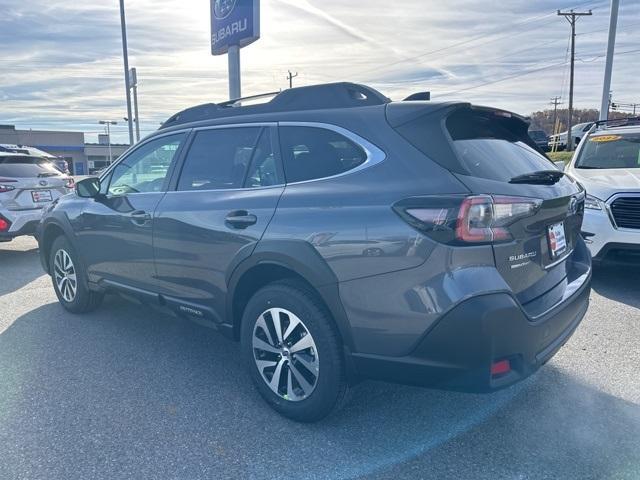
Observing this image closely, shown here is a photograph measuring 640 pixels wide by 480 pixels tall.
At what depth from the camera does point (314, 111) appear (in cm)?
302

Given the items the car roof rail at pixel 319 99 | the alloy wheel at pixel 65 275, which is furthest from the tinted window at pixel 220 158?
the alloy wheel at pixel 65 275

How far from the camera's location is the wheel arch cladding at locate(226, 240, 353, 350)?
2.65 m

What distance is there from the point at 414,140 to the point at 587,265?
1.61 metres

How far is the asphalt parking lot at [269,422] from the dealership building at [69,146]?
227 feet

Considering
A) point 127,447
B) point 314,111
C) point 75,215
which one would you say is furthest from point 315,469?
point 75,215

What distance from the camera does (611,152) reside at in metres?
6.52

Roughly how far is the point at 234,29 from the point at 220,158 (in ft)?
28.0

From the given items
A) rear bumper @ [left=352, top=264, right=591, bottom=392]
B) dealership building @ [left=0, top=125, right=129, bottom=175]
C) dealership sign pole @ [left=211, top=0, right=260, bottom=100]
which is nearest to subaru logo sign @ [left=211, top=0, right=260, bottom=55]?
dealership sign pole @ [left=211, top=0, right=260, bottom=100]

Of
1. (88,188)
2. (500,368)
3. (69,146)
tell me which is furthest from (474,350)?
(69,146)

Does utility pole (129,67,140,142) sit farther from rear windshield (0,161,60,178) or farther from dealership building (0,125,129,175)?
dealership building (0,125,129,175)

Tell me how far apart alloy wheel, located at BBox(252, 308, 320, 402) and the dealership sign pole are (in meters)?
8.73

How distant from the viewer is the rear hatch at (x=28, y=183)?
291 inches

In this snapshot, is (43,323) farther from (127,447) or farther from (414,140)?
(414,140)

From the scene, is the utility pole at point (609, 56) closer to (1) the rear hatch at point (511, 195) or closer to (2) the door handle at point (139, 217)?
(1) the rear hatch at point (511, 195)
